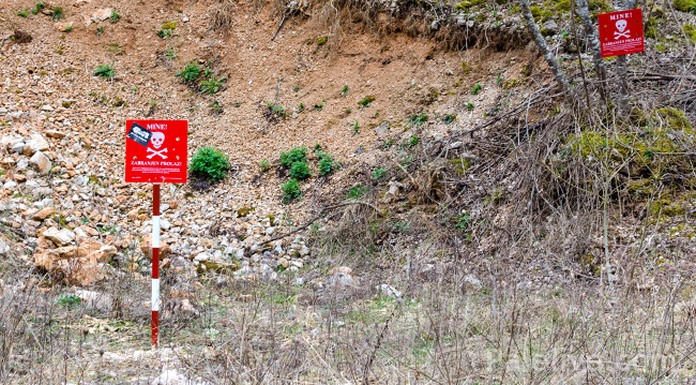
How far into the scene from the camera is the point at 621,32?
6.24 metres

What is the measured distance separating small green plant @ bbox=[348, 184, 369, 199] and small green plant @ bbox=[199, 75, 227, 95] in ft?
11.5

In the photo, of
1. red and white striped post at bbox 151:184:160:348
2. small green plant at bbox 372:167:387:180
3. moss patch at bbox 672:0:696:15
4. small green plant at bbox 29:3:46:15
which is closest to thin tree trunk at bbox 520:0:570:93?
small green plant at bbox 372:167:387:180

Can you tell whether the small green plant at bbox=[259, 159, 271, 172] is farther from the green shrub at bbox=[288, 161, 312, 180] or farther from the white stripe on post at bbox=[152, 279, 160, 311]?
the white stripe on post at bbox=[152, 279, 160, 311]

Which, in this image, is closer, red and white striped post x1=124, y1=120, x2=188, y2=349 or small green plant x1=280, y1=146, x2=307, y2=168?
red and white striped post x1=124, y1=120, x2=188, y2=349

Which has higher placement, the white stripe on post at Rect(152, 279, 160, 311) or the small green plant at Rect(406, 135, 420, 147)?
the small green plant at Rect(406, 135, 420, 147)

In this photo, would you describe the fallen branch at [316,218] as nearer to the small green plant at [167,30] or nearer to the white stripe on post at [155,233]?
the white stripe on post at [155,233]

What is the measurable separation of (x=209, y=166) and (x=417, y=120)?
289cm

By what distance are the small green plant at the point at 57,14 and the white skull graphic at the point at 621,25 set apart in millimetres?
9292

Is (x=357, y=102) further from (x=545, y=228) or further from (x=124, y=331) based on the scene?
(x=124, y=331)

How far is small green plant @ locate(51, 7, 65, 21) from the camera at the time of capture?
11352 mm

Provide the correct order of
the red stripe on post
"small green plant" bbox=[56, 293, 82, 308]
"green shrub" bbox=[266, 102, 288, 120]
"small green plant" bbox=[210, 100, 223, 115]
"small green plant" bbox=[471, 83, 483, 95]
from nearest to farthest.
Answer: the red stripe on post, "small green plant" bbox=[56, 293, 82, 308], "small green plant" bbox=[471, 83, 483, 95], "green shrub" bbox=[266, 102, 288, 120], "small green plant" bbox=[210, 100, 223, 115]

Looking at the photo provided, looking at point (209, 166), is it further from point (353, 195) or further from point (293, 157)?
point (353, 195)

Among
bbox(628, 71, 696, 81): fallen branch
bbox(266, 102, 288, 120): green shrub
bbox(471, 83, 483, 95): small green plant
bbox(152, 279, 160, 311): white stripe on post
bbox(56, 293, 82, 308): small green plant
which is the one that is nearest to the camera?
bbox(152, 279, 160, 311): white stripe on post

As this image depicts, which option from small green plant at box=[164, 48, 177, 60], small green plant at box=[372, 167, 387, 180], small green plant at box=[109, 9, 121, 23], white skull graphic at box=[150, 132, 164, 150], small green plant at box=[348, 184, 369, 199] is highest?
small green plant at box=[109, 9, 121, 23]
